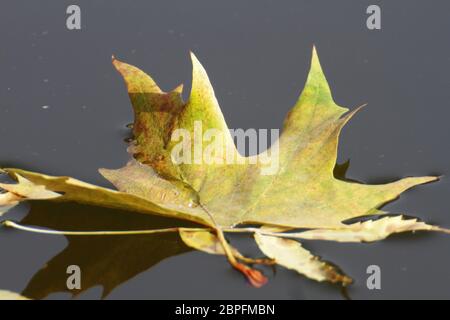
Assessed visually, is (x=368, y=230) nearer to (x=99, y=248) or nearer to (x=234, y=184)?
(x=234, y=184)

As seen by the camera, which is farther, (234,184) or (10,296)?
(234,184)

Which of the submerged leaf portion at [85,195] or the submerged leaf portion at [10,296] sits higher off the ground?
the submerged leaf portion at [85,195]

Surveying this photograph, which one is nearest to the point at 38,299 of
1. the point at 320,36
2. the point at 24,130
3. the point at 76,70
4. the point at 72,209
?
the point at 72,209

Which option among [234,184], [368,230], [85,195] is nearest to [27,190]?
[85,195]

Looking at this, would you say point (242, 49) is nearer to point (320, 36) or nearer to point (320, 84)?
A: point (320, 36)

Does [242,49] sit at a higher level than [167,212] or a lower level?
higher

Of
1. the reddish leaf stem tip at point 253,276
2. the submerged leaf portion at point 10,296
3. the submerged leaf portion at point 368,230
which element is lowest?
the submerged leaf portion at point 10,296

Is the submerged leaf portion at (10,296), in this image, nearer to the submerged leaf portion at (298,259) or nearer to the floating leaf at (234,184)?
the floating leaf at (234,184)

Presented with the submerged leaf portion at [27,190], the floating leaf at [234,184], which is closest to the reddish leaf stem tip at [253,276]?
the floating leaf at [234,184]

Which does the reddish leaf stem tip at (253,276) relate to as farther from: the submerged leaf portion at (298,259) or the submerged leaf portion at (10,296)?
the submerged leaf portion at (10,296)

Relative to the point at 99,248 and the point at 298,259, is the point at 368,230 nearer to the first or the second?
the point at 298,259

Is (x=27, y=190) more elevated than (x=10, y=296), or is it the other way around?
(x=27, y=190)
